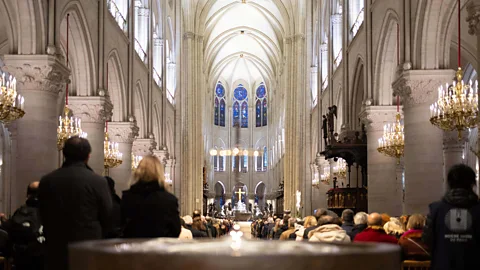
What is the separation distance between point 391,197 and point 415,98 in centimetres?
492

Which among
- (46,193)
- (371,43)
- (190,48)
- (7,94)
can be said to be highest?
(190,48)

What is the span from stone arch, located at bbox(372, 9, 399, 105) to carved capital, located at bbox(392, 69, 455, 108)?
3.14 meters

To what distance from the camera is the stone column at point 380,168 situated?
1762 centimetres

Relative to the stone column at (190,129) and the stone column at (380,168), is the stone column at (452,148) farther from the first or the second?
the stone column at (190,129)

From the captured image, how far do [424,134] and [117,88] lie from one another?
34.0 feet

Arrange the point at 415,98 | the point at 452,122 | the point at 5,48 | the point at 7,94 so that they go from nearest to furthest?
the point at 7,94, the point at 452,122, the point at 415,98, the point at 5,48

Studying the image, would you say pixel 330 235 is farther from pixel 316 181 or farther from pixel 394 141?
pixel 316 181

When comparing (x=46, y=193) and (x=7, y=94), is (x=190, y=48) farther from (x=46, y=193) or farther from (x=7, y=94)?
(x=46, y=193)

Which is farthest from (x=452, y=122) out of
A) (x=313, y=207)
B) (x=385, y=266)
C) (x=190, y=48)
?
(x=190, y=48)

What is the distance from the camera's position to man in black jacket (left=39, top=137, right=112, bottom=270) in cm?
420

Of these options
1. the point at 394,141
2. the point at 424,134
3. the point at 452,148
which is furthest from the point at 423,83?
the point at 452,148

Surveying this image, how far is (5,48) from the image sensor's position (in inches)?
840

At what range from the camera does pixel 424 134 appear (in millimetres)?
13641

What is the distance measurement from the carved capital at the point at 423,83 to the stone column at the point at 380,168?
3.88 meters
